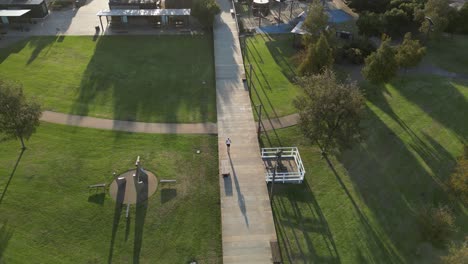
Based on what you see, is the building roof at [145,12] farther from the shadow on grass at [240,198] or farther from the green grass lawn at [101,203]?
the shadow on grass at [240,198]

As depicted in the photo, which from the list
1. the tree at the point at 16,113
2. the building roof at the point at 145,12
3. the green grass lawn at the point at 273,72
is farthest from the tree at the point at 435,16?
the tree at the point at 16,113

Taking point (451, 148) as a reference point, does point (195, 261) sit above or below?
below

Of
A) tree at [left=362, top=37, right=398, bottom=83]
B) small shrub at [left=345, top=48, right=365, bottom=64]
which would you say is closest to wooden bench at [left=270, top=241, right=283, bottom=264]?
tree at [left=362, top=37, right=398, bottom=83]

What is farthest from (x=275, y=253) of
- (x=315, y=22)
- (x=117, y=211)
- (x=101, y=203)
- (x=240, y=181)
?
(x=315, y=22)

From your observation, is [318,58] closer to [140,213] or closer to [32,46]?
[140,213]

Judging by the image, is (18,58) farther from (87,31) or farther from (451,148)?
(451,148)

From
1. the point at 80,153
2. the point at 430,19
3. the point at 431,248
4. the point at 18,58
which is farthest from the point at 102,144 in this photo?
the point at 430,19

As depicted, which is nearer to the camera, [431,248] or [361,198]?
[431,248]
